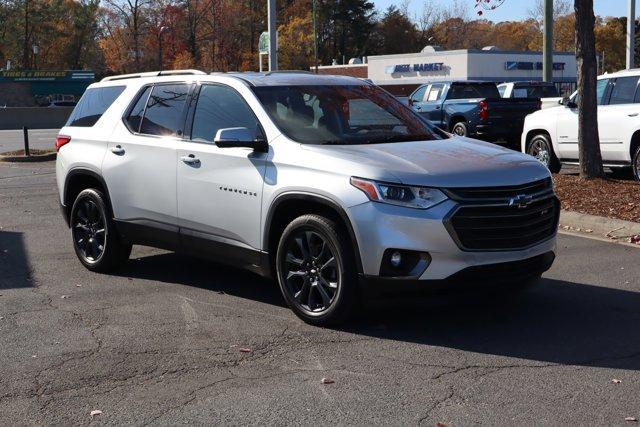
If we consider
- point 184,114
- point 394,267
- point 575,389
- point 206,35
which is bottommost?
point 575,389

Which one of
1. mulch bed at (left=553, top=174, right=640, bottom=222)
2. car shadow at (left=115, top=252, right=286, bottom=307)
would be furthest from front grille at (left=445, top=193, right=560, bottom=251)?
mulch bed at (left=553, top=174, right=640, bottom=222)

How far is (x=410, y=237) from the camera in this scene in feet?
17.6

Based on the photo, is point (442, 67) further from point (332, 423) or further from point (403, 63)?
point (332, 423)

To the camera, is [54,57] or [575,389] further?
[54,57]

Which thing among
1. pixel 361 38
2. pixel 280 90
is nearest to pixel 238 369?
pixel 280 90

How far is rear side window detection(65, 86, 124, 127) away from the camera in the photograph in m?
7.99

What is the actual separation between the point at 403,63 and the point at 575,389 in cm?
5987

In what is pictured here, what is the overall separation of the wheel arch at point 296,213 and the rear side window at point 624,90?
8943mm

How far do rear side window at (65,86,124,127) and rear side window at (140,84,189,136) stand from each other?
2.07 feet

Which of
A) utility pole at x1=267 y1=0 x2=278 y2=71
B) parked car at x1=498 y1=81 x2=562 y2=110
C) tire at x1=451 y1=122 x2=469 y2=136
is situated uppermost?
utility pole at x1=267 y1=0 x2=278 y2=71

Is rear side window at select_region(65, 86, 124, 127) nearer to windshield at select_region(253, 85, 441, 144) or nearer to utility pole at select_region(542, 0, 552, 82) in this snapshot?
windshield at select_region(253, 85, 441, 144)

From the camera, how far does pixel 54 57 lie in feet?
314

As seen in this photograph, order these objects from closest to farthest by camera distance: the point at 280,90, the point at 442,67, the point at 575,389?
the point at 575,389 < the point at 280,90 < the point at 442,67

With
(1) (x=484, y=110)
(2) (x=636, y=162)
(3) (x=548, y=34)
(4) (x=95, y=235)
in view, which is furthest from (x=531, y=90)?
(4) (x=95, y=235)
